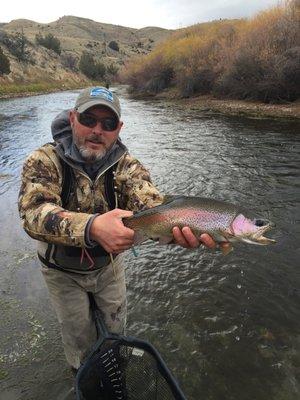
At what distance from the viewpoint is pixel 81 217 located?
2.59 metres

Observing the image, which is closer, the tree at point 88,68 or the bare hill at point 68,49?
the bare hill at point 68,49

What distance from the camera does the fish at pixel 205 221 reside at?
2.74m

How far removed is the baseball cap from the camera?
10.2ft

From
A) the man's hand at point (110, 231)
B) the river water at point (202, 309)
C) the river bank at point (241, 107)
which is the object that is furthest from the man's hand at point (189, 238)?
the river bank at point (241, 107)

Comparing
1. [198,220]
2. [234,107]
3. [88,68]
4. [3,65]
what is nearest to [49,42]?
[88,68]

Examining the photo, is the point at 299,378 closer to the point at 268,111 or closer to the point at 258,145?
the point at 258,145

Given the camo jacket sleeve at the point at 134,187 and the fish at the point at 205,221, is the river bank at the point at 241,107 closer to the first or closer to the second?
the camo jacket sleeve at the point at 134,187

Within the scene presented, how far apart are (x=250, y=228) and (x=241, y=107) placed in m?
24.9

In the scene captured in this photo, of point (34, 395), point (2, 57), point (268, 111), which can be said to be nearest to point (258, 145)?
point (268, 111)

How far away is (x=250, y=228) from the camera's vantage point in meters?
2.75

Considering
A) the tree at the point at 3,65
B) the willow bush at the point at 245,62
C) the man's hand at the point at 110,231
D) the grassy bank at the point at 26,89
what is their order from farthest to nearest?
the tree at the point at 3,65, the grassy bank at the point at 26,89, the willow bush at the point at 245,62, the man's hand at the point at 110,231

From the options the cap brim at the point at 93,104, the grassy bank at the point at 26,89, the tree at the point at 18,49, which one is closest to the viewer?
the cap brim at the point at 93,104

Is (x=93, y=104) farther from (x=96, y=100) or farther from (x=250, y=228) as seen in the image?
(x=250, y=228)

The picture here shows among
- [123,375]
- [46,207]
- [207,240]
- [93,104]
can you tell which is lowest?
[123,375]
